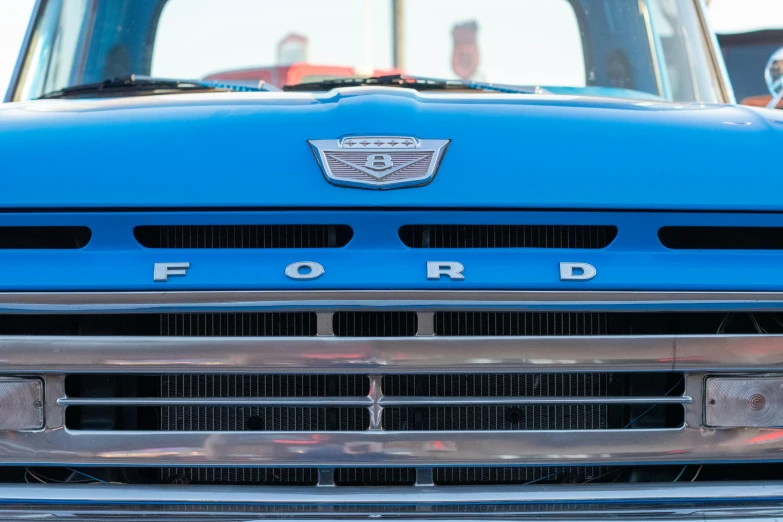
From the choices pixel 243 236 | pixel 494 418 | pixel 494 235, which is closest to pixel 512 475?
pixel 494 418

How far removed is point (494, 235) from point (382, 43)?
1.51 m

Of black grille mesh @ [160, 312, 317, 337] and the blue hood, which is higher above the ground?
the blue hood

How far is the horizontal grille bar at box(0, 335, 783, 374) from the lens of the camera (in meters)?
2.23

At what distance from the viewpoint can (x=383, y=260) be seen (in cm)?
227

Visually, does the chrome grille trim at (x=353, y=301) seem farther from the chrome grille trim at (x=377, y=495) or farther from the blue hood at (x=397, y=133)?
the chrome grille trim at (x=377, y=495)

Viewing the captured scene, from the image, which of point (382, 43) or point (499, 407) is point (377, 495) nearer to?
point (499, 407)

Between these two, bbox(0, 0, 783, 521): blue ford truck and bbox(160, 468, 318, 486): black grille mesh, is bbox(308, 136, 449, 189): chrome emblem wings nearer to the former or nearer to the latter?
bbox(0, 0, 783, 521): blue ford truck

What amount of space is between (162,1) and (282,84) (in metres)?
0.75

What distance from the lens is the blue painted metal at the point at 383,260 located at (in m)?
2.24

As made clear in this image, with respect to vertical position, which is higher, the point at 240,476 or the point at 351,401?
the point at 351,401

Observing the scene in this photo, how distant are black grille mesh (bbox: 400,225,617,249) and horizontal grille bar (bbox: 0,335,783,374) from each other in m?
0.24

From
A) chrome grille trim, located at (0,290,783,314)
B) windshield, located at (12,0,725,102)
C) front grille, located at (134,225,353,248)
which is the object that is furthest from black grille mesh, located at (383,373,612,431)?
windshield, located at (12,0,725,102)

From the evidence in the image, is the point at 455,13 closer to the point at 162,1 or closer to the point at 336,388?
the point at 162,1

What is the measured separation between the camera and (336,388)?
2357 mm
